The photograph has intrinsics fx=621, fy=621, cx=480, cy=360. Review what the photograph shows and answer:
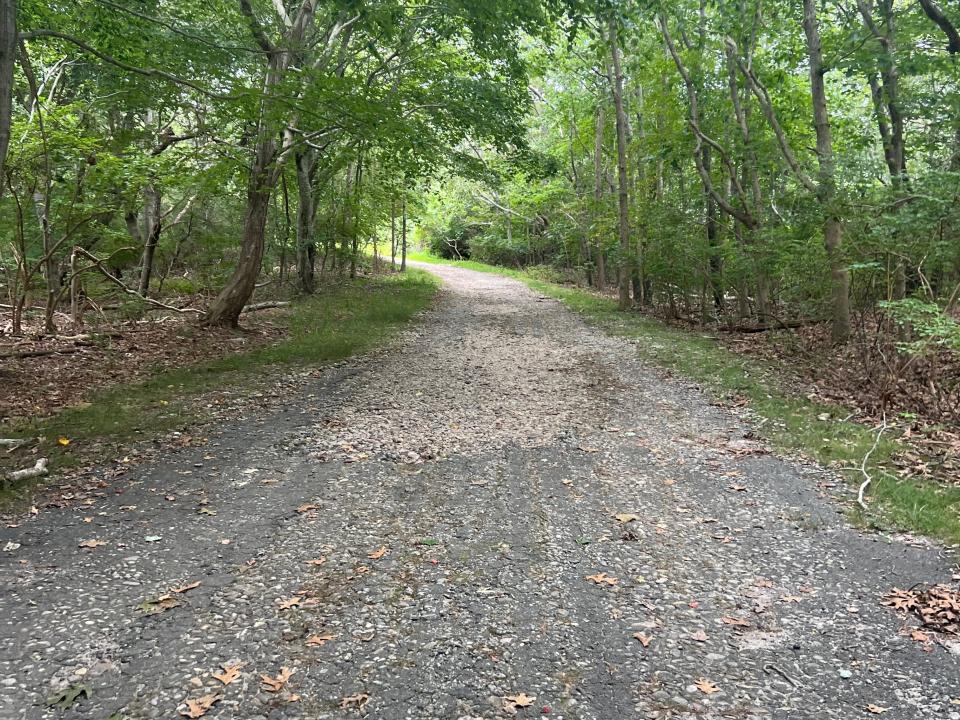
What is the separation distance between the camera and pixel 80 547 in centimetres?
412

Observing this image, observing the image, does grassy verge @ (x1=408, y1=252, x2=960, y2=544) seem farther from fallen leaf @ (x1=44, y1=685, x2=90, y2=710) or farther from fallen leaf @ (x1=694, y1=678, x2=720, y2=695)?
fallen leaf @ (x1=44, y1=685, x2=90, y2=710)

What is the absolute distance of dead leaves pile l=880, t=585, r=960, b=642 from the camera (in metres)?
3.26

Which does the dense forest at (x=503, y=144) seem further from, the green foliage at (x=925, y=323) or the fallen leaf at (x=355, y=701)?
the fallen leaf at (x=355, y=701)

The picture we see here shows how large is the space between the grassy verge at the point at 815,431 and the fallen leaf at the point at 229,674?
419cm

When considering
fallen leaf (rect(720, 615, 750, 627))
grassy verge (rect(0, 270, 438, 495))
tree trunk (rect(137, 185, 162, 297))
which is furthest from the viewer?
tree trunk (rect(137, 185, 162, 297))

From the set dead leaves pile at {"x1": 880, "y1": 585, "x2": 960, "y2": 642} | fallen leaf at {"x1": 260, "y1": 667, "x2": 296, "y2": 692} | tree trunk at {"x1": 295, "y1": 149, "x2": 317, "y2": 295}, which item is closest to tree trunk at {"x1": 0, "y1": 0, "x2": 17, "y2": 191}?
fallen leaf at {"x1": 260, "y1": 667, "x2": 296, "y2": 692}

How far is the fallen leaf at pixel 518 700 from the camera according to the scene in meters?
2.78

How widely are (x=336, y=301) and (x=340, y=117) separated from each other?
8612mm

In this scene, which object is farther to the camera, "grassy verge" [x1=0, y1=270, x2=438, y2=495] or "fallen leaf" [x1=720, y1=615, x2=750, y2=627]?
"grassy verge" [x1=0, y1=270, x2=438, y2=495]

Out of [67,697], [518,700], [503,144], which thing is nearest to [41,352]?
[67,697]

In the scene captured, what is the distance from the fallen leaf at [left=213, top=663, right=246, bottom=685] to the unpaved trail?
0.17 feet

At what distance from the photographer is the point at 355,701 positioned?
9.17 ft

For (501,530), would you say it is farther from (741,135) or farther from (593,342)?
(741,135)

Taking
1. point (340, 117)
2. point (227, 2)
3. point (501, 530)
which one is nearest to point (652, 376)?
point (501, 530)
